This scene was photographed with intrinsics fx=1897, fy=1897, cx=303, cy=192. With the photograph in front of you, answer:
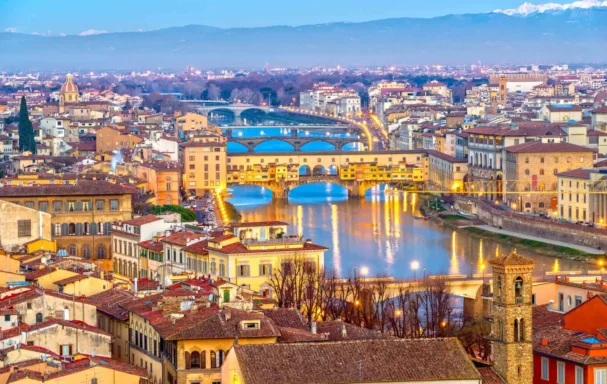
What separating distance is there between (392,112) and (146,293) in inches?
1765

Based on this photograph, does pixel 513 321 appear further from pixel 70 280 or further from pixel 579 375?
pixel 70 280

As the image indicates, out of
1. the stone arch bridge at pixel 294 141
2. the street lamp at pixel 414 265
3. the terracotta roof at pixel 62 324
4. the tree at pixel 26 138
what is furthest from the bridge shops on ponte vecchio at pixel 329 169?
the terracotta roof at pixel 62 324

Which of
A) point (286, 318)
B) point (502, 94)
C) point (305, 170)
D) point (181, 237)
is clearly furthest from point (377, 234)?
point (502, 94)

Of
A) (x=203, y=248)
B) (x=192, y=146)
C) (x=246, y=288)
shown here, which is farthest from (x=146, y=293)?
(x=192, y=146)

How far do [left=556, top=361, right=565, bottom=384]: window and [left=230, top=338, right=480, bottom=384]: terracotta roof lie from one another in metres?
0.95

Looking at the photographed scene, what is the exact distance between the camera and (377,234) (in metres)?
28.8

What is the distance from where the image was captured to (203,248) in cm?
1722

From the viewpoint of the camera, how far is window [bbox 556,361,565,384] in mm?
11344

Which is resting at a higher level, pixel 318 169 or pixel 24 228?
pixel 24 228

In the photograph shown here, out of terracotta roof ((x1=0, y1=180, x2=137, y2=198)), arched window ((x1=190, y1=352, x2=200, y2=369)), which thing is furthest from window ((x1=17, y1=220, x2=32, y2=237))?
arched window ((x1=190, y1=352, x2=200, y2=369))

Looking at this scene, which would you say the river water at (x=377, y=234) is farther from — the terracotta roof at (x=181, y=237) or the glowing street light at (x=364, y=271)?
the terracotta roof at (x=181, y=237)

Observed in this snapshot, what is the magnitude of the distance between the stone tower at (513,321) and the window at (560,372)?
353 millimetres

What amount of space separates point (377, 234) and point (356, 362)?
1843 centimetres

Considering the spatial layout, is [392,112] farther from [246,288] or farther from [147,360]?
[147,360]
